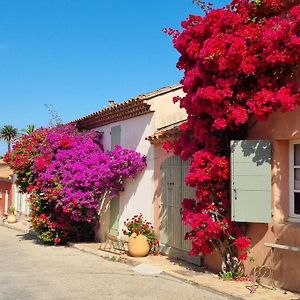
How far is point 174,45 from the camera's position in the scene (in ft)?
32.7

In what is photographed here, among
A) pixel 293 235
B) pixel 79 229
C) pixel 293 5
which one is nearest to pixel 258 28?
pixel 293 5

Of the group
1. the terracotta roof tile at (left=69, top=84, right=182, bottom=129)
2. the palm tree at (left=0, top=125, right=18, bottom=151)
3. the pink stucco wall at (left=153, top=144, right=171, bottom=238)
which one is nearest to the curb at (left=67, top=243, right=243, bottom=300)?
the pink stucco wall at (left=153, top=144, right=171, bottom=238)

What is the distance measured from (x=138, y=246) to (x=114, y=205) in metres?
3.54

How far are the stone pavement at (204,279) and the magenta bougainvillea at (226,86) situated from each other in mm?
550

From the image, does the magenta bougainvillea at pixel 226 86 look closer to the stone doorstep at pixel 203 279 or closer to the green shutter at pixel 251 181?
the green shutter at pixel 251 181

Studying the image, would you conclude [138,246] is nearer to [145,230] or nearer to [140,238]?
[140,238]

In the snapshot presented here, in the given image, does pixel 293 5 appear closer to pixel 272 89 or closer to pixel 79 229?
pixel 272 89

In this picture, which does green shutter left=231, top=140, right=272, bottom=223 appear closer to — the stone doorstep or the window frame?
the window frame

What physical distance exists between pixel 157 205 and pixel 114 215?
A: 303 cm

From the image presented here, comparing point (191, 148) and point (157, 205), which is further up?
point (191, 148)

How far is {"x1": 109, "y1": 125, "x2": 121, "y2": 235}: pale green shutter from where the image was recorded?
16.1 meters

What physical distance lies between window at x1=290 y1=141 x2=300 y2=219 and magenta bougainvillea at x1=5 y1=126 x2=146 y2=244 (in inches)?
249

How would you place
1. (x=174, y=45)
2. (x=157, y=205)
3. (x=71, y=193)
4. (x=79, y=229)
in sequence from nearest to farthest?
(x=174, y=45)
(x=157, y=205)
(x=71, y=193)
(x=79, y=229)

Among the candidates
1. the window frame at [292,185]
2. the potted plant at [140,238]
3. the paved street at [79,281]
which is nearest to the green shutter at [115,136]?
the potted plant at [140,238]
